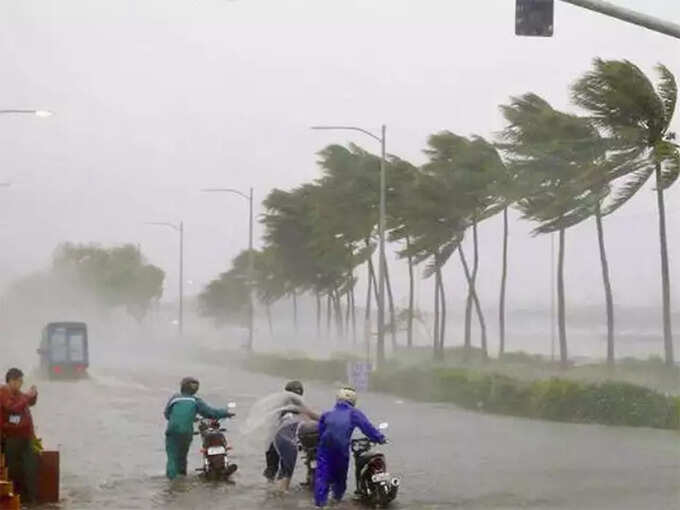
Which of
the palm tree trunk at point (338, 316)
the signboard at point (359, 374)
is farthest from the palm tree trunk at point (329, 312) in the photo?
the signboard at point (359, 374)

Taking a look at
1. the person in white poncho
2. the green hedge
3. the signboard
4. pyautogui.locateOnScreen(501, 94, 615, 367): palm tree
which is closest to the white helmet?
the person in white poncho

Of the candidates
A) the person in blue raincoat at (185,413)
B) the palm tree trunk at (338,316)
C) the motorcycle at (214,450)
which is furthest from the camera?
the palm tree trunk at (338,316)

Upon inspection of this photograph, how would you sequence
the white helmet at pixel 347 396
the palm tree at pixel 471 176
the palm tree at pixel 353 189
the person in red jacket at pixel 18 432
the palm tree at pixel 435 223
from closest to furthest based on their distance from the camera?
the person in red jacket at pixel 18 432, the white helmet at pixel 347 396, the palm tree at pixel 471 176, the palm tree at pixel 435 223, the palm tree at pixel 353 189

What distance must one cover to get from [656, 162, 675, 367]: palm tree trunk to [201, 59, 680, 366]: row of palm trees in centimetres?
3

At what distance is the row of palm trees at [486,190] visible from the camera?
30.9m

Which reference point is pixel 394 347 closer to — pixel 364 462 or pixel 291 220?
pixel 291 220

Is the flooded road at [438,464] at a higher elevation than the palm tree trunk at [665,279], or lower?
lower

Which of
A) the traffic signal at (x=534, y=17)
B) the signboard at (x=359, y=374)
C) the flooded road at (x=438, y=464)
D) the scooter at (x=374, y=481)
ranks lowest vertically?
the flooded road at (x=438, y=464)

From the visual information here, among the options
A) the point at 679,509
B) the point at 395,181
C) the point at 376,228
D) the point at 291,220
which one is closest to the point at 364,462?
the point at 679,509

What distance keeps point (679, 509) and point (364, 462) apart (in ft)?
11.6

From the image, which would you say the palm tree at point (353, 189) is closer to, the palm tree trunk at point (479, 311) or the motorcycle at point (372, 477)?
the palm tree trunk at point (479, 311)

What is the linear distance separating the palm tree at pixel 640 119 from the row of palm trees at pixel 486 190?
27 millimetres

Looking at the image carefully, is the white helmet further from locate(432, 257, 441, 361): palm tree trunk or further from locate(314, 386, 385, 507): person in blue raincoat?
locate(432, 257, 441, 361): palm tree trunk

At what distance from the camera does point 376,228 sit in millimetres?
54125
